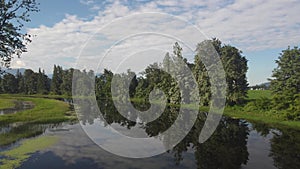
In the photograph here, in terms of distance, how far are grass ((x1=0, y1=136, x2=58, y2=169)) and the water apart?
661mm

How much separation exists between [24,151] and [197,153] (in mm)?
15258

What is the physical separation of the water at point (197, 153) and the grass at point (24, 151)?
2.17 ft

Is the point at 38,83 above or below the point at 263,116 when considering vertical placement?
above

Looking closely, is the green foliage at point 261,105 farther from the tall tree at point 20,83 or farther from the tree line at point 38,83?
the tall tree at point 20,83

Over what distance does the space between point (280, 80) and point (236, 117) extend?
45.9 feet

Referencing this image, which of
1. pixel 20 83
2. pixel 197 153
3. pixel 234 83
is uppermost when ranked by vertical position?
pixel 20 83

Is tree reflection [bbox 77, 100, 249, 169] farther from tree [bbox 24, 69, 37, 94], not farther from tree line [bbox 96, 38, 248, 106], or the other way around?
tree [bbox 24, 69, 37, 94]

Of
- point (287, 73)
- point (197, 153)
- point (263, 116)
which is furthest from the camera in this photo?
point (287, 73)

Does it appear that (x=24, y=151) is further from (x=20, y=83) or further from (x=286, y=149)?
(x=20, y=83)

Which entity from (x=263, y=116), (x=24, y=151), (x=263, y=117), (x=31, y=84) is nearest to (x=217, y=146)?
(x=24, y=151)

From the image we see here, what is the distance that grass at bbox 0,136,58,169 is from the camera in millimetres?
20209

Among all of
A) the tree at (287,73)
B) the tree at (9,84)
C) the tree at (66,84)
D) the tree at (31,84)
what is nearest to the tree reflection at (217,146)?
the tree at (287,73)

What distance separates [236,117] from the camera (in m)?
48.2

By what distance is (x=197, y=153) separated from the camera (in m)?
24.6
